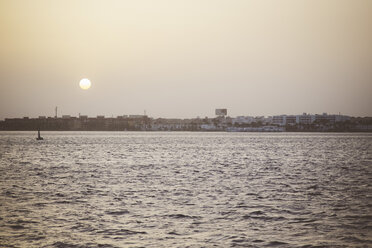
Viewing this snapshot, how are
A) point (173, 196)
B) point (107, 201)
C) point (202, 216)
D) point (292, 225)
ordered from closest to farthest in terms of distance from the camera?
point (292, 225), point (202, 216), point (107, 201), point (173, 196)

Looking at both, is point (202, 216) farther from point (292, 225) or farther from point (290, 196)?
point (290, 196)

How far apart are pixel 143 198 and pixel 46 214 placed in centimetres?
689

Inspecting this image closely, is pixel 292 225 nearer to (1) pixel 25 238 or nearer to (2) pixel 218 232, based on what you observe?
(2) pixel 218 232

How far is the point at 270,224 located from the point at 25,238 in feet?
32.6

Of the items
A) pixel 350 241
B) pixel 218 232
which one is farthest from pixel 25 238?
pixel 350 241

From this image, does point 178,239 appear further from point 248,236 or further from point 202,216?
point 202,216

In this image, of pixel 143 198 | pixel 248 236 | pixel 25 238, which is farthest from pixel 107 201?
pixel 248 236

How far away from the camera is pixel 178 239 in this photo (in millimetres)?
17188

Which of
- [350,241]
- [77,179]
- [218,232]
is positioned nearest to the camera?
[350,241]

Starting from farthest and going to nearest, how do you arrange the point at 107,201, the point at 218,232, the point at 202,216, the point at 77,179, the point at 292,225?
1. the point at 77,179
2. the point at 107,201
3. the point at 202,216
4. the point at 292,225
5. the point at 218,232

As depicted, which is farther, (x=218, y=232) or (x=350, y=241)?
(x=218, y=232)

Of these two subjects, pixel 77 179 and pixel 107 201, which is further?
pixel 77 179

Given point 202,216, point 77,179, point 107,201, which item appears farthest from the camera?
point 77,179

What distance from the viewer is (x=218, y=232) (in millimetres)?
18406
